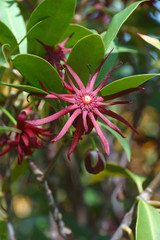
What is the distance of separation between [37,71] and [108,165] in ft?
1.89

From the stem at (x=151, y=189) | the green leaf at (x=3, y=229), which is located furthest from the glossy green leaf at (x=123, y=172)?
the green leaf at (x=3, y=229)

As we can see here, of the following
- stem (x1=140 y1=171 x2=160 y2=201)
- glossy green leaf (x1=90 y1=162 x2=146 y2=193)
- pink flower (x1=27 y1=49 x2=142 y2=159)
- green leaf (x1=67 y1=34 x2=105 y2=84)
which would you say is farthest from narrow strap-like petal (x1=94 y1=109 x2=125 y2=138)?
glossy green leaf (x1=90 y1=162 x2=146 y2=193)

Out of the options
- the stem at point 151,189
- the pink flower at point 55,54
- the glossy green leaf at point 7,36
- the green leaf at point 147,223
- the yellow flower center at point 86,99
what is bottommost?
the green leaf at point 147,223

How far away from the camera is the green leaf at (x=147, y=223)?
36.4 inches

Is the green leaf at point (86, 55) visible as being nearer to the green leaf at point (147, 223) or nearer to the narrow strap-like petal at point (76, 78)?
the narrow strap-like petal at point (76, 78)

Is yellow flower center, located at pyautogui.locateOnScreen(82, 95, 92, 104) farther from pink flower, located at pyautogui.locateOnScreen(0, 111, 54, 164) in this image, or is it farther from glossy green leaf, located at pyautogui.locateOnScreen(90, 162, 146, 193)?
glossy green leaf, located at pyautogui.locateOnScreen(90, 162, 146, 193)

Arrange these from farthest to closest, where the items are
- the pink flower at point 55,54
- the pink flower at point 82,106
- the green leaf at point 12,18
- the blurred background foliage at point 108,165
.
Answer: the blurred background foliage at point 108,165 < the green leaf at point 12,18 < the pink flower at point 55,54 < the pink flower at point 82,106

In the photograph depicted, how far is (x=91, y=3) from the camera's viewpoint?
1643mm

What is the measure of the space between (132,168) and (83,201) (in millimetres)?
304

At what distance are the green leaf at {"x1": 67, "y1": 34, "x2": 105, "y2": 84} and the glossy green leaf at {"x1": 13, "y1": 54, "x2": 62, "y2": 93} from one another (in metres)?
0.05

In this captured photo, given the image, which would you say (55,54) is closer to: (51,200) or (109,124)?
(109,124)

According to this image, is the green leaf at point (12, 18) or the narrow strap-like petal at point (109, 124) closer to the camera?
the narrow strap-like petal at point (109, 124)

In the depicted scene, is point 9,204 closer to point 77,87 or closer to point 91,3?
point 77,87

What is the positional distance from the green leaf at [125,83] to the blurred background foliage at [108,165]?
0.51m
